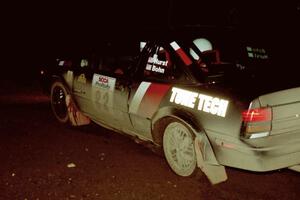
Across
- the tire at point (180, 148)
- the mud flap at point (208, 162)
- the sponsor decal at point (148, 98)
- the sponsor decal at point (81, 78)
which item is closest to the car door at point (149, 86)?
the sponsor decal at point (148, 98)

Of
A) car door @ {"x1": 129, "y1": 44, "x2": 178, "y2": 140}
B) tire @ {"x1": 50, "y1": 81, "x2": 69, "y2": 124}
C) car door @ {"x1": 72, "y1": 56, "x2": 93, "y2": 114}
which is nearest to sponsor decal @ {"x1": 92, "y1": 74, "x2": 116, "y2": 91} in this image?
car door @ {"x1": 72, "y1": 56, "x2": 93, "y2": 114}

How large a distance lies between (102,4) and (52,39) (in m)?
5.51

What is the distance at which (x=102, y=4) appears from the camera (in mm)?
29469

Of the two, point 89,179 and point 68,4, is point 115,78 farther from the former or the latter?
point 68,4

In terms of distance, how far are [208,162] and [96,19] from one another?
2592 cm

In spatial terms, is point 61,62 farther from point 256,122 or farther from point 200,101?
point 256,122

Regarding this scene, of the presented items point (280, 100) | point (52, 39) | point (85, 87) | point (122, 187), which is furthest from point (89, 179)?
point (52, 39)

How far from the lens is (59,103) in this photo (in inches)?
289

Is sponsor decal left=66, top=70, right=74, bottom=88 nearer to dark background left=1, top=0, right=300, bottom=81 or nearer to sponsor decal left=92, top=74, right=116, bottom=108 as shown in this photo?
sponsor decal left=92, top=74, right=116, bottom=108

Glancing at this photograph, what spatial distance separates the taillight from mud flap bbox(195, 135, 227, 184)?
500 mm

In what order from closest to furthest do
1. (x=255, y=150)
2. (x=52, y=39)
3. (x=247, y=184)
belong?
(x=255, y=150), (x=247, y=184), (x=52, y=39)

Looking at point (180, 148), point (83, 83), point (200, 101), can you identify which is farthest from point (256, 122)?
point (83, 83)

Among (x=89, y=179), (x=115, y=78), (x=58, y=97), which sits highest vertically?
(x=115, y=78)

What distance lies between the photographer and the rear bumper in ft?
13.2
